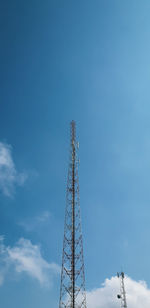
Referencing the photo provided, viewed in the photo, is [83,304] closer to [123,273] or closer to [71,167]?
[71,167]

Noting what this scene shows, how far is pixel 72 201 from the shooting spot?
3691cm

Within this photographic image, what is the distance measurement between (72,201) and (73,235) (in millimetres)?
5053

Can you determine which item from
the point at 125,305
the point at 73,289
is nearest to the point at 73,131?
the point at 73,289

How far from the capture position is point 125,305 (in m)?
49.2

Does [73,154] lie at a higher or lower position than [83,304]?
higher

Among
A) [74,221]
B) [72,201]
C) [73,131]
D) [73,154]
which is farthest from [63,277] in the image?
[73,131]

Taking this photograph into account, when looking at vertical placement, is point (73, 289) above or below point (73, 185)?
below

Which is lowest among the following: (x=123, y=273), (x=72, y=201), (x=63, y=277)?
(x=63, y=277)

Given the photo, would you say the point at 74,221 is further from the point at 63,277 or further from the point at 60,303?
the point at 60,303

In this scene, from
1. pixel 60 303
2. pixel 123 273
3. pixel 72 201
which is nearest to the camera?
pixel 60 303

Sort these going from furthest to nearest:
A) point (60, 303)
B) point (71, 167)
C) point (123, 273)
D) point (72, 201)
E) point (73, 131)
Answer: point (123, 273), point (73, 131), point (71, 167), point (72, 201), point (60, 303)

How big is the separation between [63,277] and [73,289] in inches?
77.9

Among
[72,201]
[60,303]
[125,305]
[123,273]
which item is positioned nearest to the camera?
[60,303]

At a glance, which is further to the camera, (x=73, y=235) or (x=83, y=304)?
(x=73, y=235)
